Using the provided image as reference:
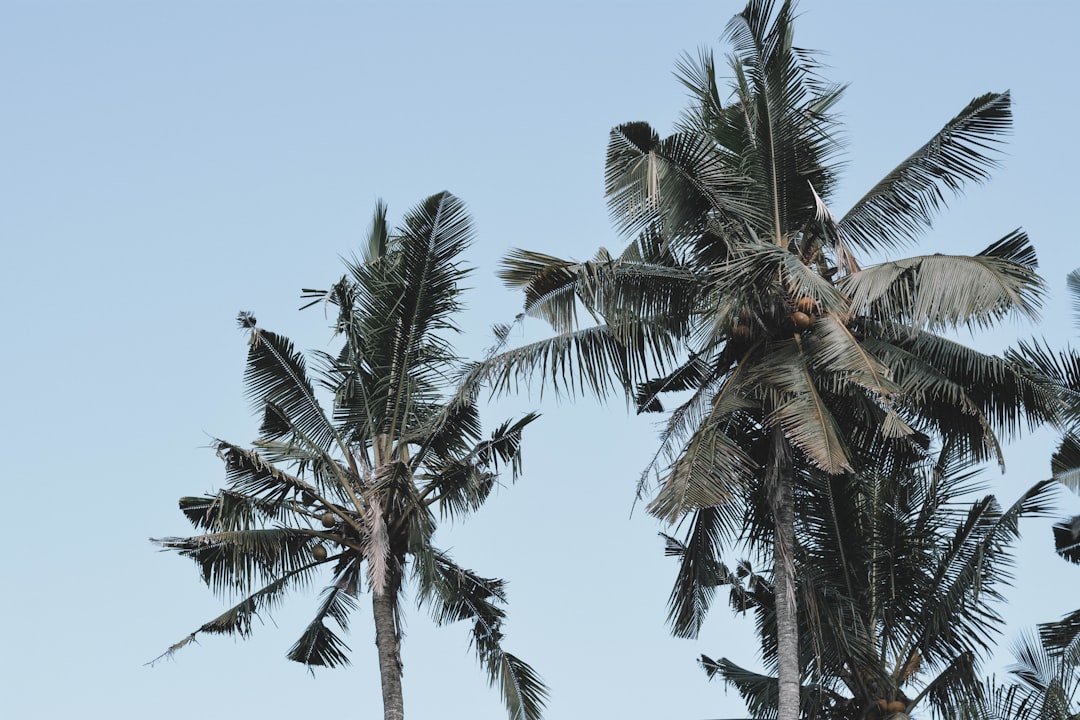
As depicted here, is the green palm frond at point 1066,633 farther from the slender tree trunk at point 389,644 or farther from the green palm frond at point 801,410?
the slender tree trunk at point 389,644

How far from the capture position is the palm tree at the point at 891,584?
19.6 meters

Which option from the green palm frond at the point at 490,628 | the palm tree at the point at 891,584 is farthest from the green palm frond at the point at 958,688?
the green palm frond at the point at 490,628

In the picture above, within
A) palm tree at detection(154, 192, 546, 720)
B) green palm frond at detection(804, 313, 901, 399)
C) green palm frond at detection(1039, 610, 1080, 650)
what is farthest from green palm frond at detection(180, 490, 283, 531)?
green palm frond at detection(1039, 610, 1080, 650)

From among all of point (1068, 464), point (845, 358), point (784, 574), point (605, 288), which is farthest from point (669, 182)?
point (1068, 464)

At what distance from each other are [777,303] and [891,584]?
4934mm

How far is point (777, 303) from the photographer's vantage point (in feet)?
58.1

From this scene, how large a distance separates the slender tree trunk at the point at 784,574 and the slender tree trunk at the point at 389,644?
449 centimetres

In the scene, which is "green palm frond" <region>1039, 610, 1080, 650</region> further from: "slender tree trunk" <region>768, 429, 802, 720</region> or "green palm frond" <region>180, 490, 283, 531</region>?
"green palm frond" <region>180, 490, 283, 531</region>

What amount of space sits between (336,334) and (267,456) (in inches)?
74.6

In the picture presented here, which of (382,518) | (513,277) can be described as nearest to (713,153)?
(513,277)

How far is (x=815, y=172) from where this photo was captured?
1856 cm

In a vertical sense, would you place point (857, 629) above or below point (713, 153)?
below

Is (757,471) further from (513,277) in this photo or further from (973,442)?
(513,277)

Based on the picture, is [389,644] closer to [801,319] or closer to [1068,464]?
[801,319]
